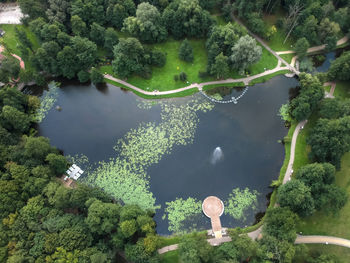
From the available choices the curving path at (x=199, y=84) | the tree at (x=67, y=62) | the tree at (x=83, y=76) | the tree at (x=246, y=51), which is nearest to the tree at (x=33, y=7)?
the tree at (x=67, y=62)

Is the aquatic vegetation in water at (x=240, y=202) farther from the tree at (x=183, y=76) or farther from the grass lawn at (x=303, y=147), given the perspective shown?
the tree at (x=183, y=76)

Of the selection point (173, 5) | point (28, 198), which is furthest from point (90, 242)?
point (173, 5)

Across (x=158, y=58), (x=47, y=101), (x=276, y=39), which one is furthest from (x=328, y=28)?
(x=47, y=101)

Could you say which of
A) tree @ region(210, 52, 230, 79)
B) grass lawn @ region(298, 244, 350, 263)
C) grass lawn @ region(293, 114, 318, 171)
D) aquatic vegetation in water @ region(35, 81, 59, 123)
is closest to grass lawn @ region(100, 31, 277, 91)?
tree @ region(210, 52, 230, 79)

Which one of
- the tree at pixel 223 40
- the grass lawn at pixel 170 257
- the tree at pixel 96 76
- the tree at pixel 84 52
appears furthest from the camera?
the tree at pixel 96 76

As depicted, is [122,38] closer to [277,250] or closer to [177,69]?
[177,69]
